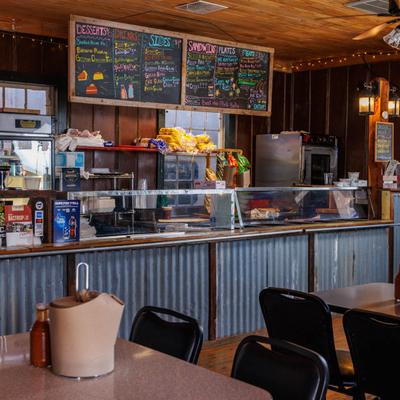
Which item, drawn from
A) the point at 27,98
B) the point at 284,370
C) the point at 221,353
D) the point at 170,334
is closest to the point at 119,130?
the point at 27,98

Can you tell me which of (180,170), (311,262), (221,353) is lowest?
(221,353)

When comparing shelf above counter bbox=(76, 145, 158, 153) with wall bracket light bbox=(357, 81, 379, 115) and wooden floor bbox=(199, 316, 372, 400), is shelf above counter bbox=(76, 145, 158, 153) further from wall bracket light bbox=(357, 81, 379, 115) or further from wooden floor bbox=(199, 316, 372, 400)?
wooden floor bbox=(199, 316, 372, 400)

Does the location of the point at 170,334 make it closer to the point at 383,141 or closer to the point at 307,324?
the point at 307,324

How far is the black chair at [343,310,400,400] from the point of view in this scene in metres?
2.74

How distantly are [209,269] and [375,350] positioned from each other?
2.44 m

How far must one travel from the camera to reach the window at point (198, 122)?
27.6 feet

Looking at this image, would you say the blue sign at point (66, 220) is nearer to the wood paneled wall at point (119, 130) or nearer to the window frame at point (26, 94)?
the window frame at point (26, 94)

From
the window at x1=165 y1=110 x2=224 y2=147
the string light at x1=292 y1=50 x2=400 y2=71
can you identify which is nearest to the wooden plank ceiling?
the string light at x1=292 y1=50 x2=400 y2=71

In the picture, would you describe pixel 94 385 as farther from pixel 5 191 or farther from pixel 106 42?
pixel 106 42

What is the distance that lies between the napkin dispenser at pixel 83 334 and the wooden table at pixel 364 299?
154 cm

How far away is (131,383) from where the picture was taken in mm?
2043

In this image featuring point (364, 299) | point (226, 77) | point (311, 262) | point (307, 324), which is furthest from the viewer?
point (226, 77)

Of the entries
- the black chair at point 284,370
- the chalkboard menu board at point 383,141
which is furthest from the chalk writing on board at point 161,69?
the black chair at point 284,370

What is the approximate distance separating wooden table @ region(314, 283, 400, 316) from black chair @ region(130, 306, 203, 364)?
3.30 feet
